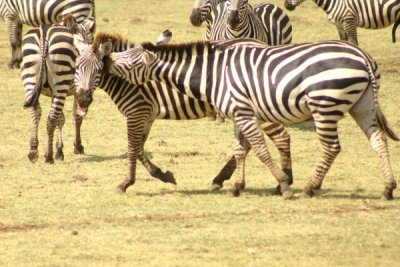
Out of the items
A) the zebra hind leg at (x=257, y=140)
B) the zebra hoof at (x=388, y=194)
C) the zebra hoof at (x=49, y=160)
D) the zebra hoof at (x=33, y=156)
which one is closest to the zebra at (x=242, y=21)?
the zebra hoof at (x=49, y=160)

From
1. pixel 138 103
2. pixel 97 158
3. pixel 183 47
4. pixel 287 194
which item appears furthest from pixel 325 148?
pixel 97 158

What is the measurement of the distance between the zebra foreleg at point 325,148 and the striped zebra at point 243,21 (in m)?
5.24

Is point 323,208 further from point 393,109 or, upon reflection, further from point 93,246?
point 393,109

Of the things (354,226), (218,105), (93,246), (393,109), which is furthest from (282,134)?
(393,109)

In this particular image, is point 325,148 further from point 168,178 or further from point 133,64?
point 133,64

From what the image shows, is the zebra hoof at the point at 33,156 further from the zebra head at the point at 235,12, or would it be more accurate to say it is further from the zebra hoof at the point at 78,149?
the zebra head at the point at 235,12

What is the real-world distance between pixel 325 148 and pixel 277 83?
0.86 meters

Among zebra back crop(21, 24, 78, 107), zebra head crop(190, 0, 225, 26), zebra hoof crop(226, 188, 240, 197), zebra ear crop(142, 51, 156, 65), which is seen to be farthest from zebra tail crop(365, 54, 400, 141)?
zebra head crop(190, 0, 225, 26)

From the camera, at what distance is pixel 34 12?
2109 centimetres

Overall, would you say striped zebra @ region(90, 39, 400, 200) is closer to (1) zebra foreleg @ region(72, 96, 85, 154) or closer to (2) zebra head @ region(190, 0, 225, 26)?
(1) zebra foreleg @ region(72, 96, 85, 154)

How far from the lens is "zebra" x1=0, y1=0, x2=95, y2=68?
20.3 metres

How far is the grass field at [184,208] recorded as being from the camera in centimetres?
950

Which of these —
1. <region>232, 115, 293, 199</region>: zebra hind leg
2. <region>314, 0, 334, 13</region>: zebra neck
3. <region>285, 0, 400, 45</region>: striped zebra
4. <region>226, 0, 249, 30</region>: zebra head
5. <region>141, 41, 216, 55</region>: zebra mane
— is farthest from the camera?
<region>314, 0, 334, 13</region>: zebra neck

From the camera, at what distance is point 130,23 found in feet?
89.0
